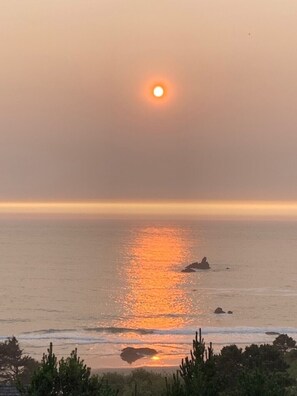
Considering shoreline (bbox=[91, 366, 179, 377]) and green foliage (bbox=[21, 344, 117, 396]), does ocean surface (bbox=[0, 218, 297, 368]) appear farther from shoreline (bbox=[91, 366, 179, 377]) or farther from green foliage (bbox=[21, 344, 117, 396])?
green foliage (bbox=[21, 344, 117, 396])

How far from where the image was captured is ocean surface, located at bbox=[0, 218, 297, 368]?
52125 mm

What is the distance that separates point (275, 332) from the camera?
55875 millimetres

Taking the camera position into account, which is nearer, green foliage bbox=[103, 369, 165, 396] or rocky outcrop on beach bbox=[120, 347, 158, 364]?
green foliage bbox=[103, 369, 165, 396]

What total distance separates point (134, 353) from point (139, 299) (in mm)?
29171

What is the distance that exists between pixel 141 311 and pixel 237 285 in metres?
29.5

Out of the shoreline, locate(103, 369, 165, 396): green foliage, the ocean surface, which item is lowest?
locate(103, 369, 165, 396): green foliage

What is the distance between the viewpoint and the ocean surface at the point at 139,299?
52125 mm

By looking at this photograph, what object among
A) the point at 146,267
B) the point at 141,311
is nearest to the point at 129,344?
the point at 141,311

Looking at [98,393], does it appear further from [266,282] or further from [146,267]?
[146,267]

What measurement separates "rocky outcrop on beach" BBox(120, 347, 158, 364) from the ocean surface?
717 mm

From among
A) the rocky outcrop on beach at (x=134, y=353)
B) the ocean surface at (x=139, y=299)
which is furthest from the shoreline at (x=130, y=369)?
the rocky outcrop on beach at (x=134, y=353)

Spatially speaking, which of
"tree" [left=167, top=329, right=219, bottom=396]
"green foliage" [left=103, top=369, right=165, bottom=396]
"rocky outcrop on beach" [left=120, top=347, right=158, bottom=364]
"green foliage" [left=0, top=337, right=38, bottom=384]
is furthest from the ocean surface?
"tree" [left=167, top=329, right=219, bottom=396]

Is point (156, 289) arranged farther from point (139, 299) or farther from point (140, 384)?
point (140, 384)

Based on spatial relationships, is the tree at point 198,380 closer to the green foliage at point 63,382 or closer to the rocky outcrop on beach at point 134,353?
the green foliage at point 63,382
